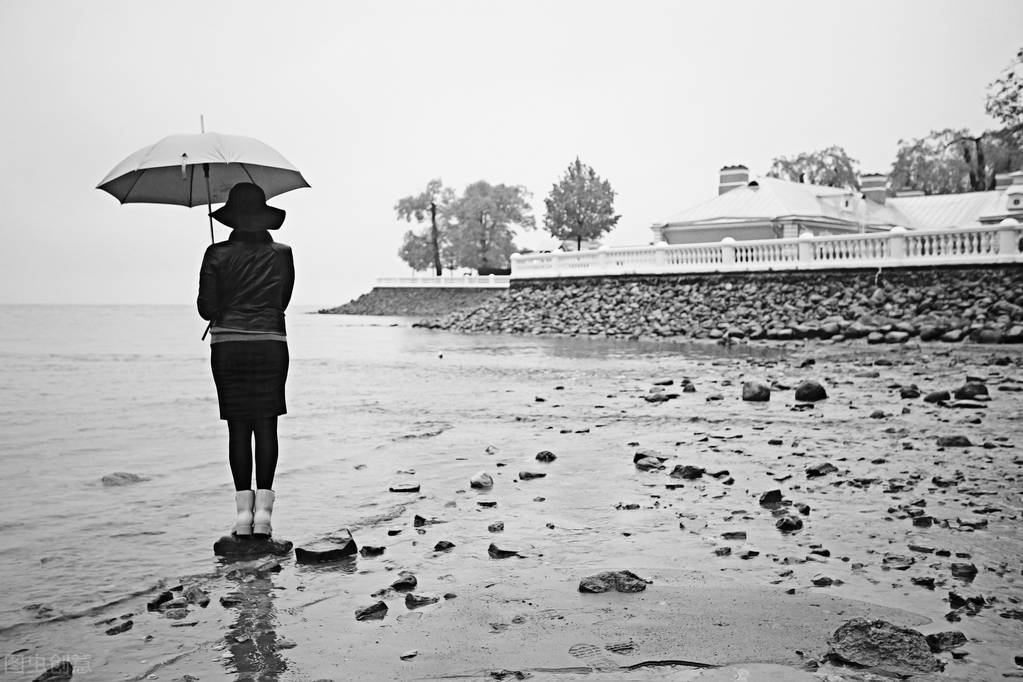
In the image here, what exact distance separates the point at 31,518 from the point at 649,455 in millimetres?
5364

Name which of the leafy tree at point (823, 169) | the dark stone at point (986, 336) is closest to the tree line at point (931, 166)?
the leafy tree at point (823, 169)

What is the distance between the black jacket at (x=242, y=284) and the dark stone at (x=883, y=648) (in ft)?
12.5

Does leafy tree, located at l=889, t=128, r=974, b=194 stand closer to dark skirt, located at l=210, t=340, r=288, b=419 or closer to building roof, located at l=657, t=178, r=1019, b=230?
building roof, located at l=657, t=178, r=1019, b=230

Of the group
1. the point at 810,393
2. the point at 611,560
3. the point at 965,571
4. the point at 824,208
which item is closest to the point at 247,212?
the point at 611,560

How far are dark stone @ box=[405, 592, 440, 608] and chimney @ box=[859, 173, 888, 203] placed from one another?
58.9 metres

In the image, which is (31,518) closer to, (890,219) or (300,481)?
(300,481)

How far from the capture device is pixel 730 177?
61.4m

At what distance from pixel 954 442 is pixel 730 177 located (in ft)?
178

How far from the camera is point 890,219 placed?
56.9 meters

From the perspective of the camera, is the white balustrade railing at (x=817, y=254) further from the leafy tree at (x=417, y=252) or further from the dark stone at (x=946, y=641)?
the leafy tree at (x=417, y=252)

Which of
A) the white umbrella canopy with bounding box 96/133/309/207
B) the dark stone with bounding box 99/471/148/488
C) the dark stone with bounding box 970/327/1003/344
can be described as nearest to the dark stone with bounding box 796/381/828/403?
the white umbrella canopy with bounding box 96/133/309/207

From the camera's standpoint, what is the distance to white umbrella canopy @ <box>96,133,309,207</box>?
6.53m

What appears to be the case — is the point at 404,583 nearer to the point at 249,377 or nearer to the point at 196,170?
the point at 249,377

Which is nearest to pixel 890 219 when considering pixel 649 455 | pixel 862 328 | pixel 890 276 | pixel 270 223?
pixel 890 276
